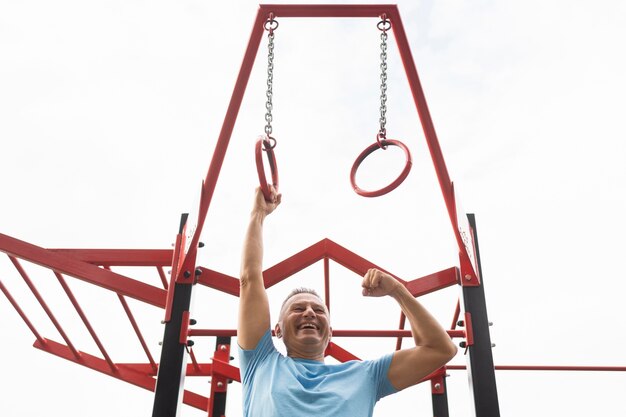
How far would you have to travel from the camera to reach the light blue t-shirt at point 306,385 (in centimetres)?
Answer: 127

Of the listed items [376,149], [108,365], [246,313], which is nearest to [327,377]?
[246,313]

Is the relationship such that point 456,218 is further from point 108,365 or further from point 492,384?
point 108,365

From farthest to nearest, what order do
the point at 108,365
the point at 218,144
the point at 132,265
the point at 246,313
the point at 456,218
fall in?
the point at 108,365, the point at 132,265, the point at 456,218, the point at 218,144, the point at 246,313

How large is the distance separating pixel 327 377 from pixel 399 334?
1.08m

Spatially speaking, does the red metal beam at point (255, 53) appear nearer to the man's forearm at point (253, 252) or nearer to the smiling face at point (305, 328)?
the man's forearm at point (253, 252)

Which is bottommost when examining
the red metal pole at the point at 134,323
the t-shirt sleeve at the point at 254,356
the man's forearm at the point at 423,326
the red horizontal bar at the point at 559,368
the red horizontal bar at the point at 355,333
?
the t-shirt sleeve at the point at 254,356

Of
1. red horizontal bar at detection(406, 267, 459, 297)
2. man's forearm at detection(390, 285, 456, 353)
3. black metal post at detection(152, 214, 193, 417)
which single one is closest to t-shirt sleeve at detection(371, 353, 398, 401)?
man's forearm at detection(390, 285, 456, 353)

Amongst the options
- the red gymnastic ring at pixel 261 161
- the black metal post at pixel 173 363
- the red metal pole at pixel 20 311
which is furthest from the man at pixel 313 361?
the red metal pole at pixel 20 311

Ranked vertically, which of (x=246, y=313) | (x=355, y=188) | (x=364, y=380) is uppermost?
(x=355, y=188)

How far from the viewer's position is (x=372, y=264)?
2.57 metres

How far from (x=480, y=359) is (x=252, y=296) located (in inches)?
42.8

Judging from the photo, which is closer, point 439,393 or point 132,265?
point 132,265

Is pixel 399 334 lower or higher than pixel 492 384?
higher

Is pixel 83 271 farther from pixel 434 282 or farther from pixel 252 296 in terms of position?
pixel 434 282
